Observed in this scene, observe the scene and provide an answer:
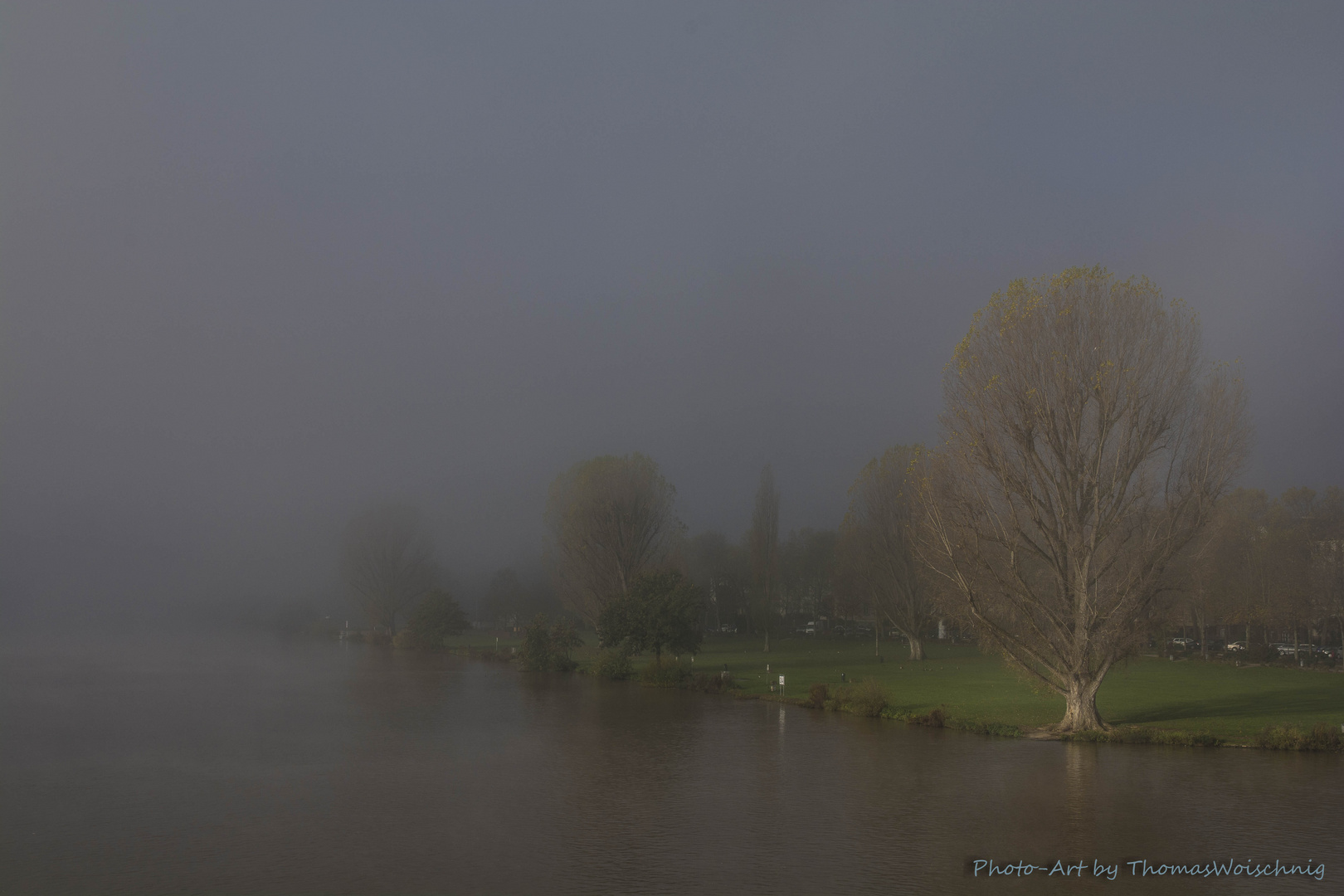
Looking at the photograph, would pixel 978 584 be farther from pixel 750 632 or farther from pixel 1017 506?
pixel 750 632

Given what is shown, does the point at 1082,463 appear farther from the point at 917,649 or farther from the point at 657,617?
the point at 917,649

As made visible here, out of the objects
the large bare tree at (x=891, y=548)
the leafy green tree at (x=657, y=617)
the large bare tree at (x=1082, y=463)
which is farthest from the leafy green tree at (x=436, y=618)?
the large bare tree at (x=1082, y=463)

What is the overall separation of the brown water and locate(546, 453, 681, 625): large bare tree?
30926 mm

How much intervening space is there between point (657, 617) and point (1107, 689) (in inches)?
963

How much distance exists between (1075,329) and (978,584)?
9.12 meters

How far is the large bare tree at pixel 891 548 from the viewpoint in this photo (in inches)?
2419

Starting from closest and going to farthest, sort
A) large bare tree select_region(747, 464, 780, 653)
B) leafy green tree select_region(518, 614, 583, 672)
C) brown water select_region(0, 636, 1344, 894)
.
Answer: brown water select_region(0, 636, 1344, 894)
leafy green tree select_region(518, 614, 583, 672)
large bare tree select_region(747, 464, 780, 653)

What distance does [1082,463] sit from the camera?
27422 mm

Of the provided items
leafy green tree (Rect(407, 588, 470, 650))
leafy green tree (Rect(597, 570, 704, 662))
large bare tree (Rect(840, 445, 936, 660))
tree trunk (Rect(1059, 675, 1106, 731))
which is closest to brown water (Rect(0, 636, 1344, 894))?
tree trunk (Rect(1059, 675, 1106, 731))

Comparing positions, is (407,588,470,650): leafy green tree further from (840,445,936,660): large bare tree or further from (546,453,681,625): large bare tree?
(840,445,936,660): large bare tree

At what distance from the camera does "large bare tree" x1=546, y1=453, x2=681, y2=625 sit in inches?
2616

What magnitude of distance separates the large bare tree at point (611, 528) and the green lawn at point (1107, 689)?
7822mm

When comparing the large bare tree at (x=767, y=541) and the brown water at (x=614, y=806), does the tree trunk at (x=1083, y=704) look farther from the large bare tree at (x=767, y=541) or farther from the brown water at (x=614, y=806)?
the large bare tree at (x=767, y=541)

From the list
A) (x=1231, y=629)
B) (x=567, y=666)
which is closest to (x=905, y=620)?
(x=567, y=666)
